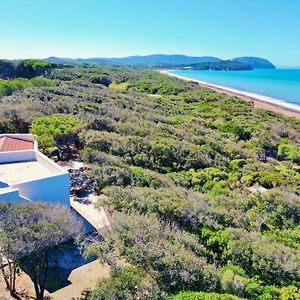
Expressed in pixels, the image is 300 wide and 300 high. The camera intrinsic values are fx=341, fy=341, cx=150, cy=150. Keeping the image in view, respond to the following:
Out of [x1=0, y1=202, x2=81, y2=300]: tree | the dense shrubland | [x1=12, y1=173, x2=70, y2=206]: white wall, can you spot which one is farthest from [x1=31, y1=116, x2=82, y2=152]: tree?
[x1=0, y1=202, x2=81, y2=300]: tree

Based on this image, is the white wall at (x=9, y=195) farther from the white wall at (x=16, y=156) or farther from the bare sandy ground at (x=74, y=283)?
the white wall at (x=16, y=156)

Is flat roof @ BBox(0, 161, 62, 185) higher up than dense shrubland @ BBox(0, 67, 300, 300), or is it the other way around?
flat roof @ BBox(0, 161, 62, 185)

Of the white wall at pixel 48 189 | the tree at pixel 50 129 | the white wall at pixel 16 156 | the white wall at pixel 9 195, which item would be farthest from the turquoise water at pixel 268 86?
the white wall at pixel 9 195

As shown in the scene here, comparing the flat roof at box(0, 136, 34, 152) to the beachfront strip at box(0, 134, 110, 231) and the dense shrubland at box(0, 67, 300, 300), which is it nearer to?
the beachfront strip at box(0, 134, 110, 231)

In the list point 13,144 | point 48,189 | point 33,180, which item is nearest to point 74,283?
point 48,189

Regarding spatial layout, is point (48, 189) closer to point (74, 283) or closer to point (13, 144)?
point (74, 283)

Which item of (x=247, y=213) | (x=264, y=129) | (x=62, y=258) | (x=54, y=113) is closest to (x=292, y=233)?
(x=247, y=213)

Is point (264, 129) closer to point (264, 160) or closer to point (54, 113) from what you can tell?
point (264, 160)
